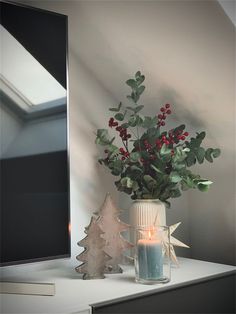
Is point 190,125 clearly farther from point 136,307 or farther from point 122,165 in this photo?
point 136,307

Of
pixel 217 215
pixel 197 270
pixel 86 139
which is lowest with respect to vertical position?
pixel 197 270

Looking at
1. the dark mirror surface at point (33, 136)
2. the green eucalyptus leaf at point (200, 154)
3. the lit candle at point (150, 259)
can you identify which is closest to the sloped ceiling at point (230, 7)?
the green eucalyptus leaf at point (200, 154)

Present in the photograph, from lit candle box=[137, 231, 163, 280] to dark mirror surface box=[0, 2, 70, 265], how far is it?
225mm

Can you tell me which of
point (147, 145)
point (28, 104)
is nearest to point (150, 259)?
point (147, 145)

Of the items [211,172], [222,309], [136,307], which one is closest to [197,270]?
[222,309]

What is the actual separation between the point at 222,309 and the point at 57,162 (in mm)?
725

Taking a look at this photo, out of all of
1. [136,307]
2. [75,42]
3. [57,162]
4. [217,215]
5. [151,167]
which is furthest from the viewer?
[217,215]

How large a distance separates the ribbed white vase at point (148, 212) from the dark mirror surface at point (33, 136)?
0.30 meters

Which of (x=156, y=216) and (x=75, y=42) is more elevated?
(x=75, y=42)

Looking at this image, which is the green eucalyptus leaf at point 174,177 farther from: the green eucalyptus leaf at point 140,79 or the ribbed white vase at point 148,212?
the green eucalyptus leaf at point 140,79

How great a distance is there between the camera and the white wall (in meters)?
1.52

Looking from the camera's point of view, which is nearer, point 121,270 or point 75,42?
point 121,270

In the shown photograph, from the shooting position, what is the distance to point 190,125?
181cm

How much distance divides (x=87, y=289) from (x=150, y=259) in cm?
20
